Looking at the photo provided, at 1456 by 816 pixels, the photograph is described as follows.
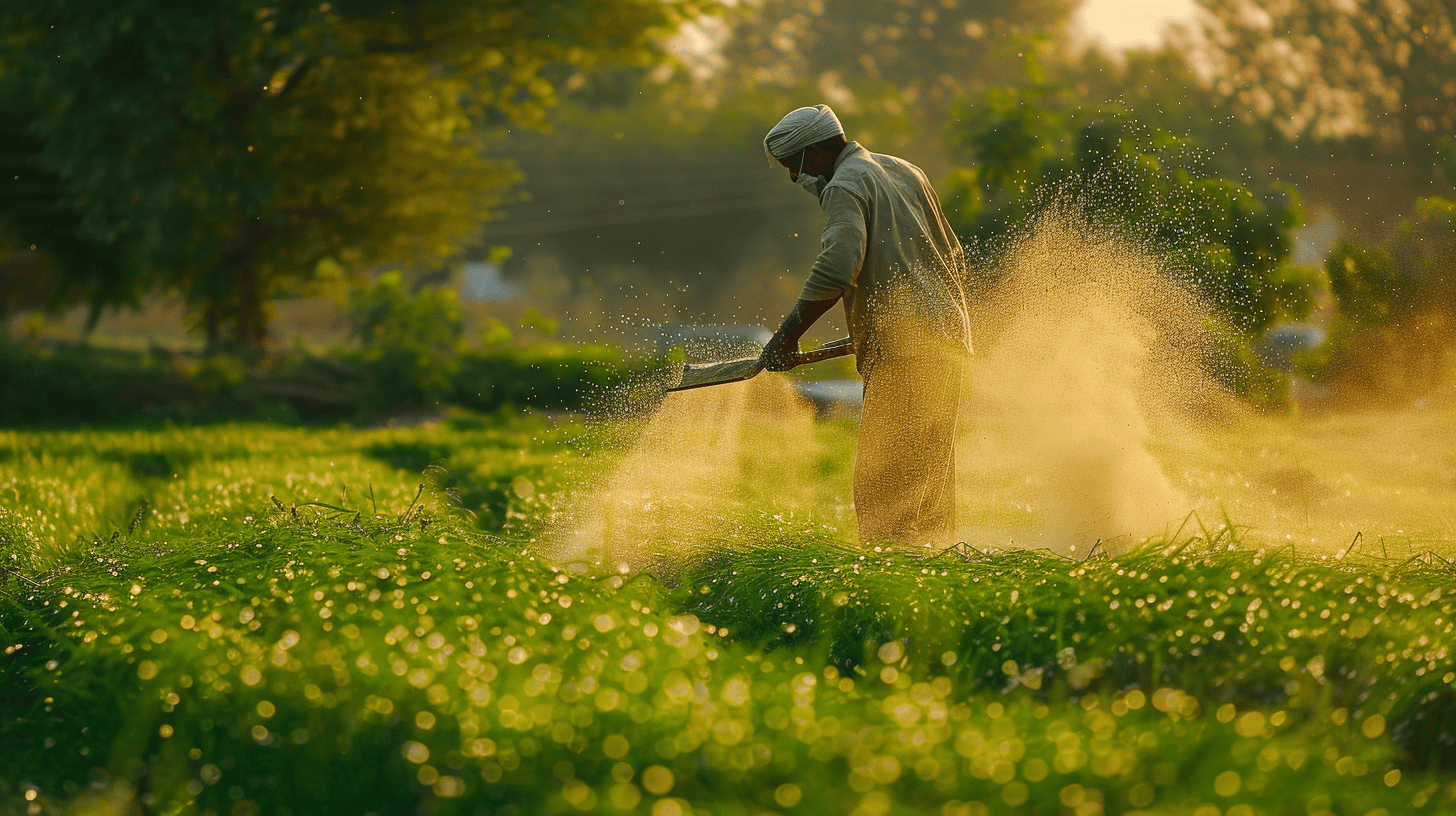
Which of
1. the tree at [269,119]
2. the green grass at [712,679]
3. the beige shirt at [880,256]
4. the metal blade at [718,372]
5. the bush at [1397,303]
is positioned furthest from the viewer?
the tree at [269,119]

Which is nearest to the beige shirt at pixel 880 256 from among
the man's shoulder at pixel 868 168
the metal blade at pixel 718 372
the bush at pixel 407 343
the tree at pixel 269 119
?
the man's shoulder at pixel 868 168

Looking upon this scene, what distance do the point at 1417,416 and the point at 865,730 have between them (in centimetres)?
746

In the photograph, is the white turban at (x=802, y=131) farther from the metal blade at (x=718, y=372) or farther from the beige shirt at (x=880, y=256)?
the metal blade at (x=718, y=372)

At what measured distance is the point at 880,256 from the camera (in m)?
4.52

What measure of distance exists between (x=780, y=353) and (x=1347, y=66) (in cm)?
3143

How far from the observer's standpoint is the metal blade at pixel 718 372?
15.4ft

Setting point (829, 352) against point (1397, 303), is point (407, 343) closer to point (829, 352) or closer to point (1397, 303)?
point (829, 352)

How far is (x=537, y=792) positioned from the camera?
221 cm

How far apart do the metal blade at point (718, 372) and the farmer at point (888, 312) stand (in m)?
0.11

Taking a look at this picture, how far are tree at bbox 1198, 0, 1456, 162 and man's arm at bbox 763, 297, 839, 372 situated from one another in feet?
76.2

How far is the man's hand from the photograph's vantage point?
455 centimetres

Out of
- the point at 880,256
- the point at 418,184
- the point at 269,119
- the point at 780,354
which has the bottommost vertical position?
the point at 418,184

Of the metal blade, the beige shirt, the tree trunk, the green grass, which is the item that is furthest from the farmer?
the tree trunk

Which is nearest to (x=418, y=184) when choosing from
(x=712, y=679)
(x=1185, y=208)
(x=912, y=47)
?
(x=1185, y=208)
